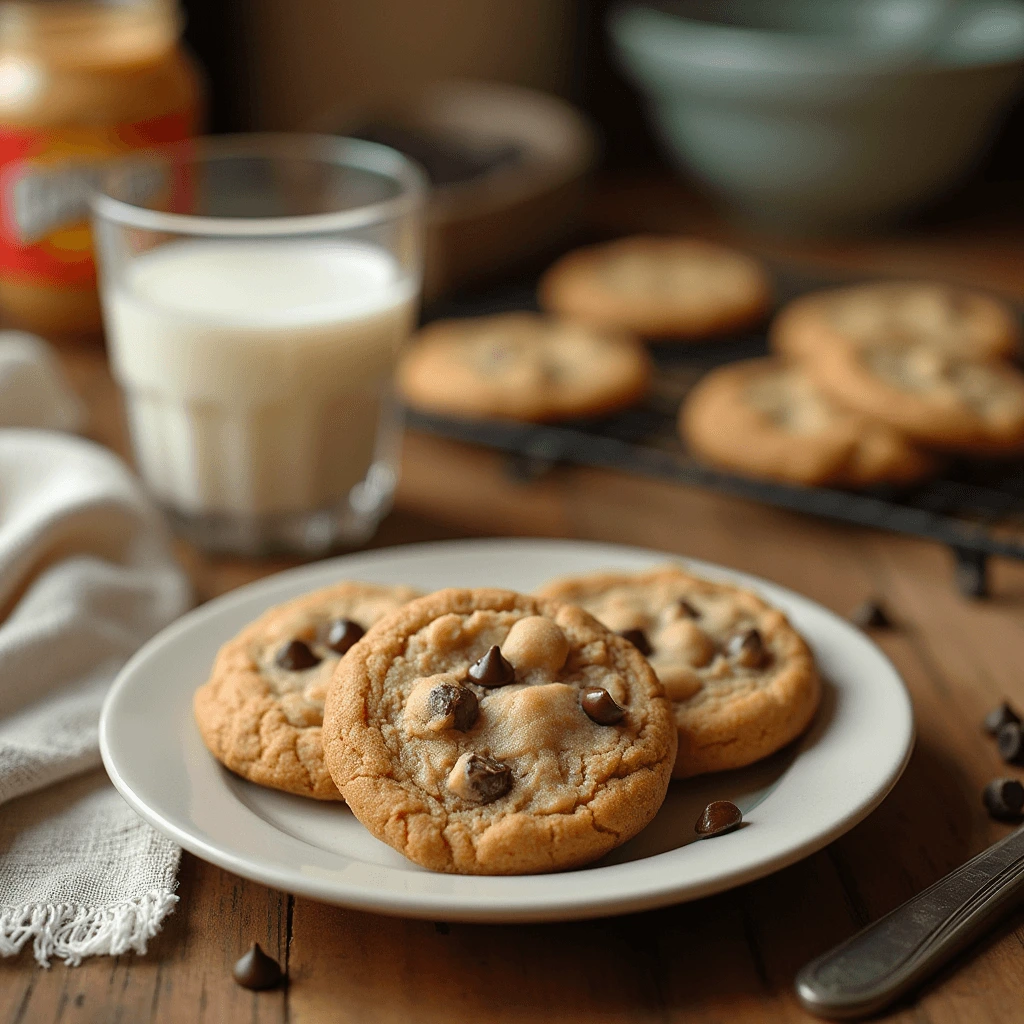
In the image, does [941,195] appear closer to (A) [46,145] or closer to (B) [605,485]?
(B) [605,485]

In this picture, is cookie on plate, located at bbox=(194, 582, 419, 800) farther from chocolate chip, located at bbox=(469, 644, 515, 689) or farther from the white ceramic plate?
chocolate chip, located at bbox=(469, 644, 515, 689)

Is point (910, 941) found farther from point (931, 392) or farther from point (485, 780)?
point (931, 392)

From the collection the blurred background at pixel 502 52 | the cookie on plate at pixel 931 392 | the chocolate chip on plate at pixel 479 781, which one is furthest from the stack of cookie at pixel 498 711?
the blurred background at pixel 502 52

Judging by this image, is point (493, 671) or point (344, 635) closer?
point (493, 671)

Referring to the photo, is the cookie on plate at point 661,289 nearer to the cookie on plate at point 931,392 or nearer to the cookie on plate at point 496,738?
the cookie on plate at point 931,392

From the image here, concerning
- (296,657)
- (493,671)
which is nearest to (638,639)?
(493,671)

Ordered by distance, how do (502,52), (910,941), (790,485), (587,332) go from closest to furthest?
(910,941) → (790,485) → (587,332) → (502,52)

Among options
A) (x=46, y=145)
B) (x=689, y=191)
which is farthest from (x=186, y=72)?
(x=689, y=191)

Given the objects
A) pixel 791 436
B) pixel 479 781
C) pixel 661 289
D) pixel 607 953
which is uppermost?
pixel 479 781
